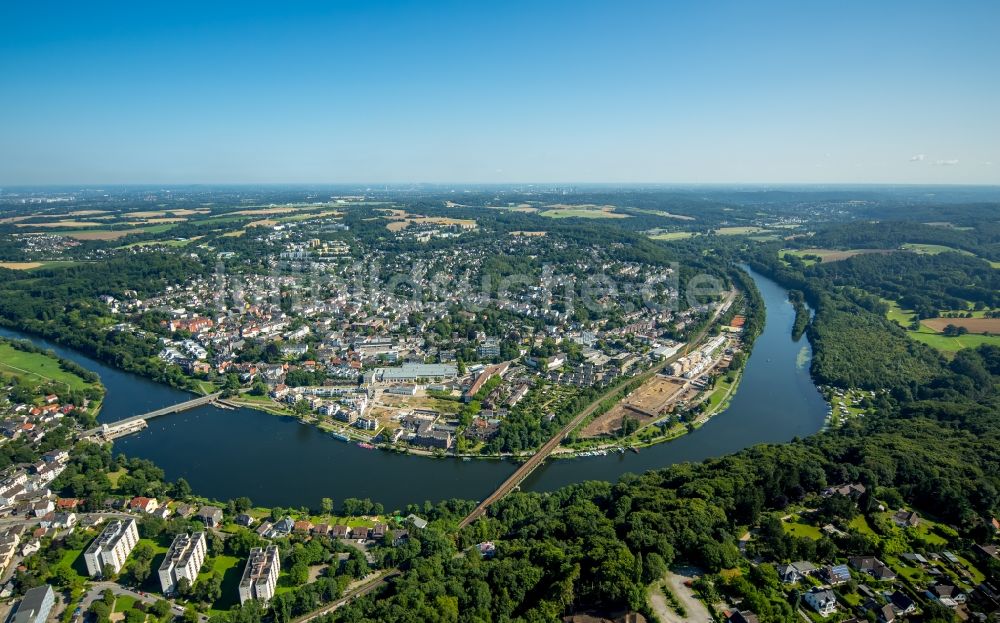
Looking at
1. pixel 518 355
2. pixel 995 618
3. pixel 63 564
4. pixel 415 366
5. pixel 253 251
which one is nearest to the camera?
pixel 995 618

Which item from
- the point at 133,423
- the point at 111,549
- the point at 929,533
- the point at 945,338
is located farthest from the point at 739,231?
the point at 111,549

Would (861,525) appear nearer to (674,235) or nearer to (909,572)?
(909,572)

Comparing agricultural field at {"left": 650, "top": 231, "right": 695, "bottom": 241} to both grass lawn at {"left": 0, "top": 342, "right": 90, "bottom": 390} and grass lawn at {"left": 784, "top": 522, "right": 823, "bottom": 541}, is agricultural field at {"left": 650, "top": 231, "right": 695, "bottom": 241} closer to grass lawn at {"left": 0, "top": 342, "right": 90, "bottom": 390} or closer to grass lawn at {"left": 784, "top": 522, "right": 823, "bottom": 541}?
grass lawn at {"left": 784, "top": 522, "right": 823, "bottom": 541}

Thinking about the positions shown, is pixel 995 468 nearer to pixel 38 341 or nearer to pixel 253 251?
pixel 38 341

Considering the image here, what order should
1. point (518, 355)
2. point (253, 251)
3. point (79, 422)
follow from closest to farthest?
point (79, 422)
point (518, 355)
point (253, 251)

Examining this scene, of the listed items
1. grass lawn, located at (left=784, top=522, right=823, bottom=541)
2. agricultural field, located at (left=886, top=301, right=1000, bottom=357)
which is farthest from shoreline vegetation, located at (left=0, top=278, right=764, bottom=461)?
agricultural field, located at (left=886, top=301, right=1000, bottom=357)

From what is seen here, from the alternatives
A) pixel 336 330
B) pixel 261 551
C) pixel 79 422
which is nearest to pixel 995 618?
pixel 261 551

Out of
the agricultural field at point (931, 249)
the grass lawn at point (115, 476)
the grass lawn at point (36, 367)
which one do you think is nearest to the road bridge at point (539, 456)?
the grass lawn at point (115, 476)

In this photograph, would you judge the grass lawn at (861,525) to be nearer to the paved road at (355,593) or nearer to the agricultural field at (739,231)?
the paved road at (355,593)
